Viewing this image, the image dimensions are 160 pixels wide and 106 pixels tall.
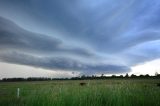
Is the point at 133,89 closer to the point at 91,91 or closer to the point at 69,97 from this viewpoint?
the point at 91,91

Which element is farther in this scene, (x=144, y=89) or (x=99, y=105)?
(x=144, y=89)

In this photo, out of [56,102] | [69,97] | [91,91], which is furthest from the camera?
[91,91]

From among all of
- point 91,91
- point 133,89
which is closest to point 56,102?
point 91,91

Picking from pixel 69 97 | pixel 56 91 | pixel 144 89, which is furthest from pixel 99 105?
pixel 144 89

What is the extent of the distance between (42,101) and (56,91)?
103 cm

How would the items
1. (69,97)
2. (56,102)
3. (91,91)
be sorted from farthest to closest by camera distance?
(91,91) → (69,97) → (56,102)

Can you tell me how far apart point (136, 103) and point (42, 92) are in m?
3.61

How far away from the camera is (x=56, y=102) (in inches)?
319

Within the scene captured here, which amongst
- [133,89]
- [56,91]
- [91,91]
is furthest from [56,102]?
[133,89]

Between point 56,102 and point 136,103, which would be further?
point 136,103

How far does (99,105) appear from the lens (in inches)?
336

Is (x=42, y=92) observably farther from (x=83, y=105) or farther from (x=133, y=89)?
(x=133, y=89)

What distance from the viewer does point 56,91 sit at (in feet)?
30.5

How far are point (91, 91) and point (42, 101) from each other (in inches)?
86.3
